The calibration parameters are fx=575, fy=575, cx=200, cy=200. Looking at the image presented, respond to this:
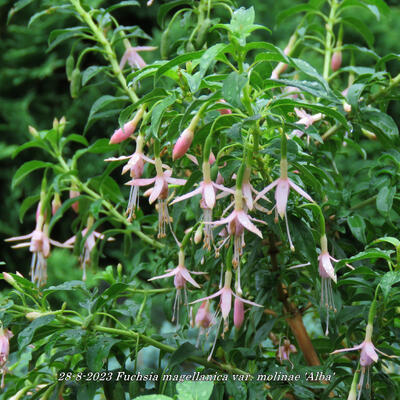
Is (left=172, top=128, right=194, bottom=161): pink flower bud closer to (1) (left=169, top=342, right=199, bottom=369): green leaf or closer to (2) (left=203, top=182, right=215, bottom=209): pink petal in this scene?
(2) (left=203, top=182, right=215, bottom=209): pink petal

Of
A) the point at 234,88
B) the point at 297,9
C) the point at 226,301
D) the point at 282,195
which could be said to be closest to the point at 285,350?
the point at 226,301

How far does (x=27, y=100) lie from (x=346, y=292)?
6.62 feet

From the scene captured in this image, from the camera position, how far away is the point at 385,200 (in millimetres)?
732

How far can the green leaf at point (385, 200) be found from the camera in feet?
2.38

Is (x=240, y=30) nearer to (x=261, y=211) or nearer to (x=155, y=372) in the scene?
(x=261, y=211)

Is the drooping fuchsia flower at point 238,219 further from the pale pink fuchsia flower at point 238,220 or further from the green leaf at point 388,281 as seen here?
the green leaf at point 388,281

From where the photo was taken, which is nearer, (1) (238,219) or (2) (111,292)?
(1) (238,219)

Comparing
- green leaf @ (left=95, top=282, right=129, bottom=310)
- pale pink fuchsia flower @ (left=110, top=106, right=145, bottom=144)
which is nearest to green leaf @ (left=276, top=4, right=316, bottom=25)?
pale pink fuchsia flower @ (left=110, top=106, right=145, bottom=144)

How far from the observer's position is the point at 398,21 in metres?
2.75

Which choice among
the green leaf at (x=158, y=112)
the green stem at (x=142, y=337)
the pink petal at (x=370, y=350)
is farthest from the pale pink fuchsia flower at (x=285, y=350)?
the green leaf at (x=158, y=112)

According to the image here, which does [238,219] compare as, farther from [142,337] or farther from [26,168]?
[26,168]

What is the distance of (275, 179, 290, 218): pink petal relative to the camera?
0.57m

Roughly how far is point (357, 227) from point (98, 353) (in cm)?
37

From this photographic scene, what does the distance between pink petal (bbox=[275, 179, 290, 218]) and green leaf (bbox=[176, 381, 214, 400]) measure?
180mm
